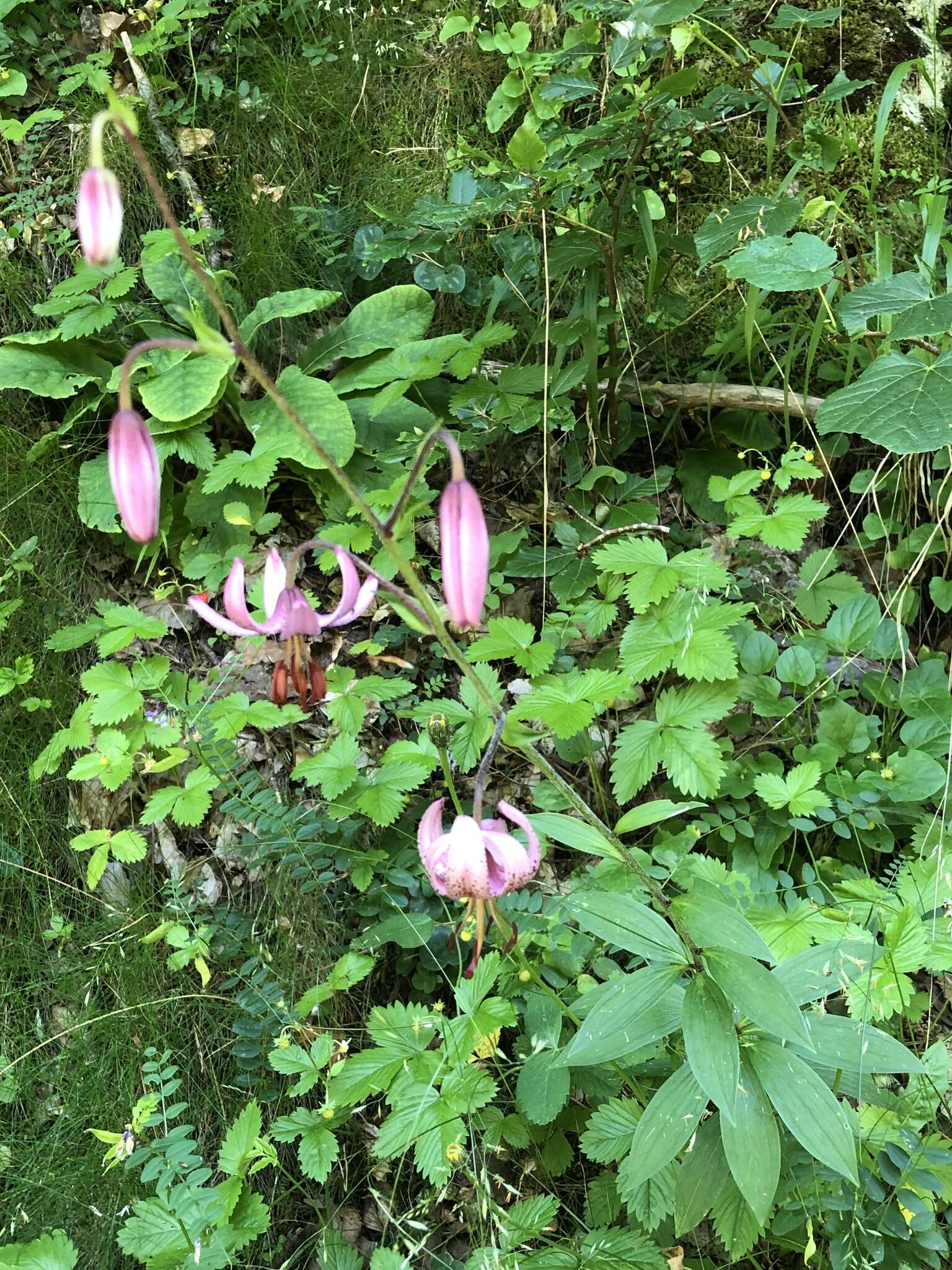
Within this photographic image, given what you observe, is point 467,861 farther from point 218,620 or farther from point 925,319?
point 925,319

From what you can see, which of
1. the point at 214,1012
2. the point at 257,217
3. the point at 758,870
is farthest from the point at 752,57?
the point at 214,1012

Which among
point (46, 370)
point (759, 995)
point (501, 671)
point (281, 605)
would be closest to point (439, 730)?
point (501, 671)

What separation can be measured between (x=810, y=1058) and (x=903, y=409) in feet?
3.24

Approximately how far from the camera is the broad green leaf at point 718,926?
1071mm

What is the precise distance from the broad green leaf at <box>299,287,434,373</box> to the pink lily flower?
68.4 inches

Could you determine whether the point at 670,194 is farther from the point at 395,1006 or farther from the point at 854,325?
the point at 395,1006

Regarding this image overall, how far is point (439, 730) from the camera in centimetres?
173

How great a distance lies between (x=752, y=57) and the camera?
211 centimetres

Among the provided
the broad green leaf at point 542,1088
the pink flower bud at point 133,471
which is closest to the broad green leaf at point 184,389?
the pink flower bud at point 133,471

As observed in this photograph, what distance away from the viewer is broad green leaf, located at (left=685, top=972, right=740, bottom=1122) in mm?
1030

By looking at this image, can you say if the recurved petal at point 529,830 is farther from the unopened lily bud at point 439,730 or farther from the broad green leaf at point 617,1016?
the unopened lily bud at point 439,730

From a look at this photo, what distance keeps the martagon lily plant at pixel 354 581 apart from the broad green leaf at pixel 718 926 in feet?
0.09

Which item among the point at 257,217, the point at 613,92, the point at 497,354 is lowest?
the point at 497,354

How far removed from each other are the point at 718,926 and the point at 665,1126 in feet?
0.91
